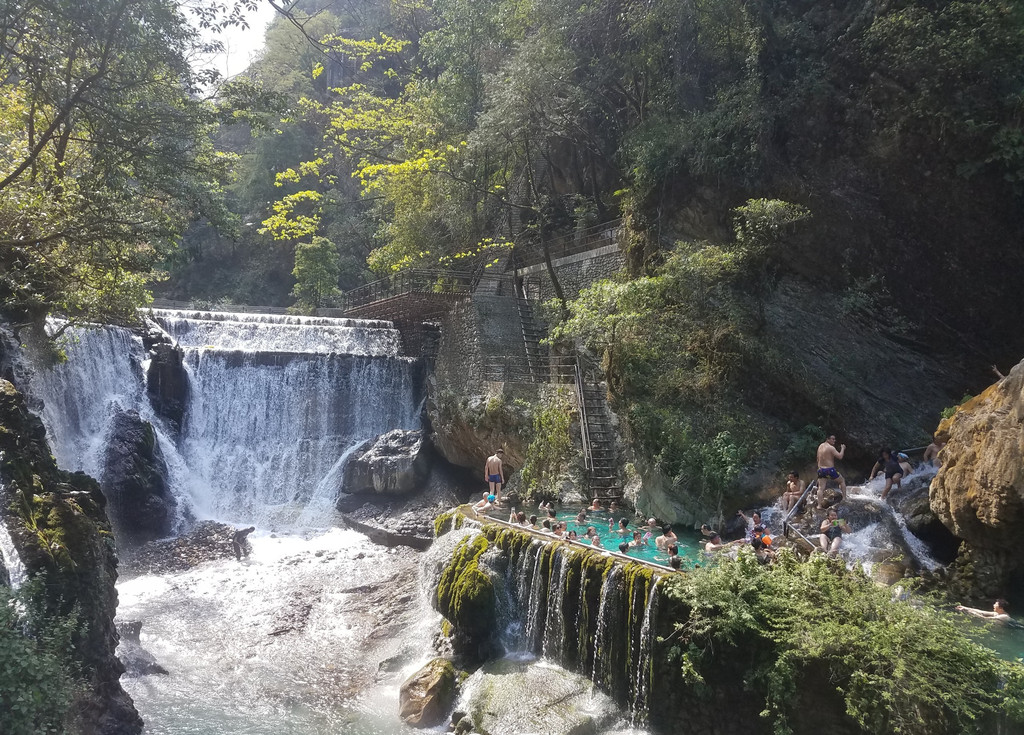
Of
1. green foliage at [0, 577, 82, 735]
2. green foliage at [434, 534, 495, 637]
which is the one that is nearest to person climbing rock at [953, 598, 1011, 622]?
green foliage at [434, 534, 495, 637]

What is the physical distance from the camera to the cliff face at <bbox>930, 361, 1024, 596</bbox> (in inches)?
278

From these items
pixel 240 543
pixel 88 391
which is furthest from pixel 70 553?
pixel 88 391

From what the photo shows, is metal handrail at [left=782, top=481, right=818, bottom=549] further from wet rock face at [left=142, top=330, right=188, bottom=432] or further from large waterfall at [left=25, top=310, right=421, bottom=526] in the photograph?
wet rock face at [left=142, top=330, right=188, bottom=432]

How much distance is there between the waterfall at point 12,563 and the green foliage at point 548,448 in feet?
28.3

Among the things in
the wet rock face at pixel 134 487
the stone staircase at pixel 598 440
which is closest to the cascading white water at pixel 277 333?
the wet rock face at pixel 134 487

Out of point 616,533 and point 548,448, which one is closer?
point 616,533

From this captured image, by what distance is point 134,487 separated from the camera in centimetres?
1509

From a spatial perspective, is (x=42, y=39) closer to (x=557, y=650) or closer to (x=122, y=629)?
(x=122, y=629)

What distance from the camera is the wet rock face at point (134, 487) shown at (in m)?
14.8

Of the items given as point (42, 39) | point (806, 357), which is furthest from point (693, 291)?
point (42, 39)

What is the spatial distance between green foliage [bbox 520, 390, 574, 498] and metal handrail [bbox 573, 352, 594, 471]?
0.87ft

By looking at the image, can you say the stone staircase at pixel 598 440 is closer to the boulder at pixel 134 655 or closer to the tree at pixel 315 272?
the boulder at pixel 134 655

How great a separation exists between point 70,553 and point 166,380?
11945 mm

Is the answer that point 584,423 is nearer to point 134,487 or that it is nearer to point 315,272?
point 134,487
